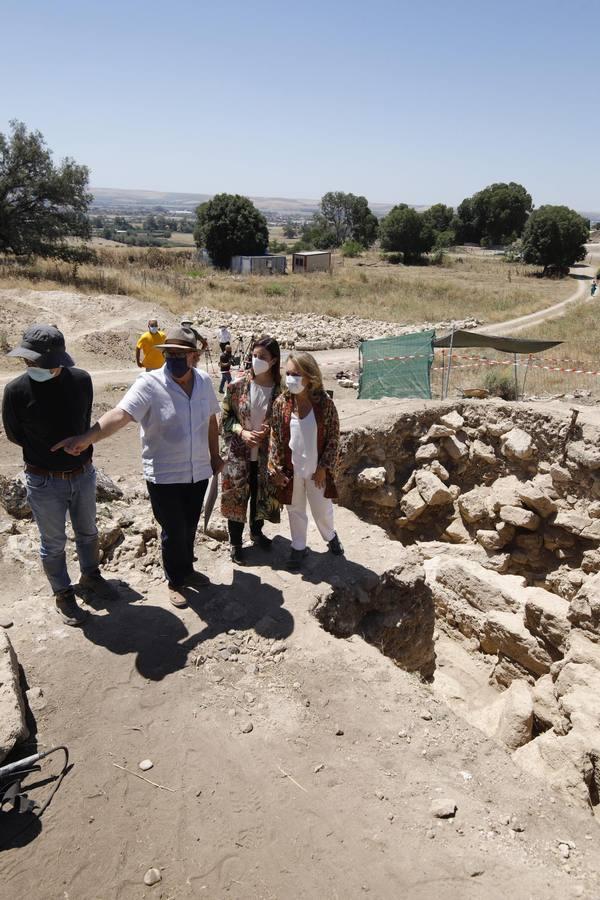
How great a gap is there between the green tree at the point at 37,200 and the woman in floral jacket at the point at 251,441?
2881 cm

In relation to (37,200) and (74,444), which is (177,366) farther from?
(37,200)

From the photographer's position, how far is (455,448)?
390 inches

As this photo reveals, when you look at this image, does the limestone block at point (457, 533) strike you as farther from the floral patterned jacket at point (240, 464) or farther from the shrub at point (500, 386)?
the floral patterned jacket at point (240, 464)

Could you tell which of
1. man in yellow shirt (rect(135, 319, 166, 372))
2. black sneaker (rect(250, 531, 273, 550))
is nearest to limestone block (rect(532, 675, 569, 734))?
black sneaker (rect(250, 531, 273, 550))

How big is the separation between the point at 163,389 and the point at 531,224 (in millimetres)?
53103

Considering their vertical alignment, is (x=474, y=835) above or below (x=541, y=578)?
above

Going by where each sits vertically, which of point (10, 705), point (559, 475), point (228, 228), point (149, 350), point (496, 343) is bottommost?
point (559, 475)

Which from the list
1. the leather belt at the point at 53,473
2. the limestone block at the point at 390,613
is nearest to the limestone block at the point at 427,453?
the limestone block at the point at 390,613

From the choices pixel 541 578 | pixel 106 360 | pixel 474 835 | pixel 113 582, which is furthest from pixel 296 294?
pixel 474 835

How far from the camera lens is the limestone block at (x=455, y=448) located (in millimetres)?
9898

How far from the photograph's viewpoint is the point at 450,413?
33.4 feet

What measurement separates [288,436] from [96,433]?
1.60 m

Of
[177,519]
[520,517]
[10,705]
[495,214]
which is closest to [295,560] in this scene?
[177,519]

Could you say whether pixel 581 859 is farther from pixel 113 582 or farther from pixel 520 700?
pixel 113 582
